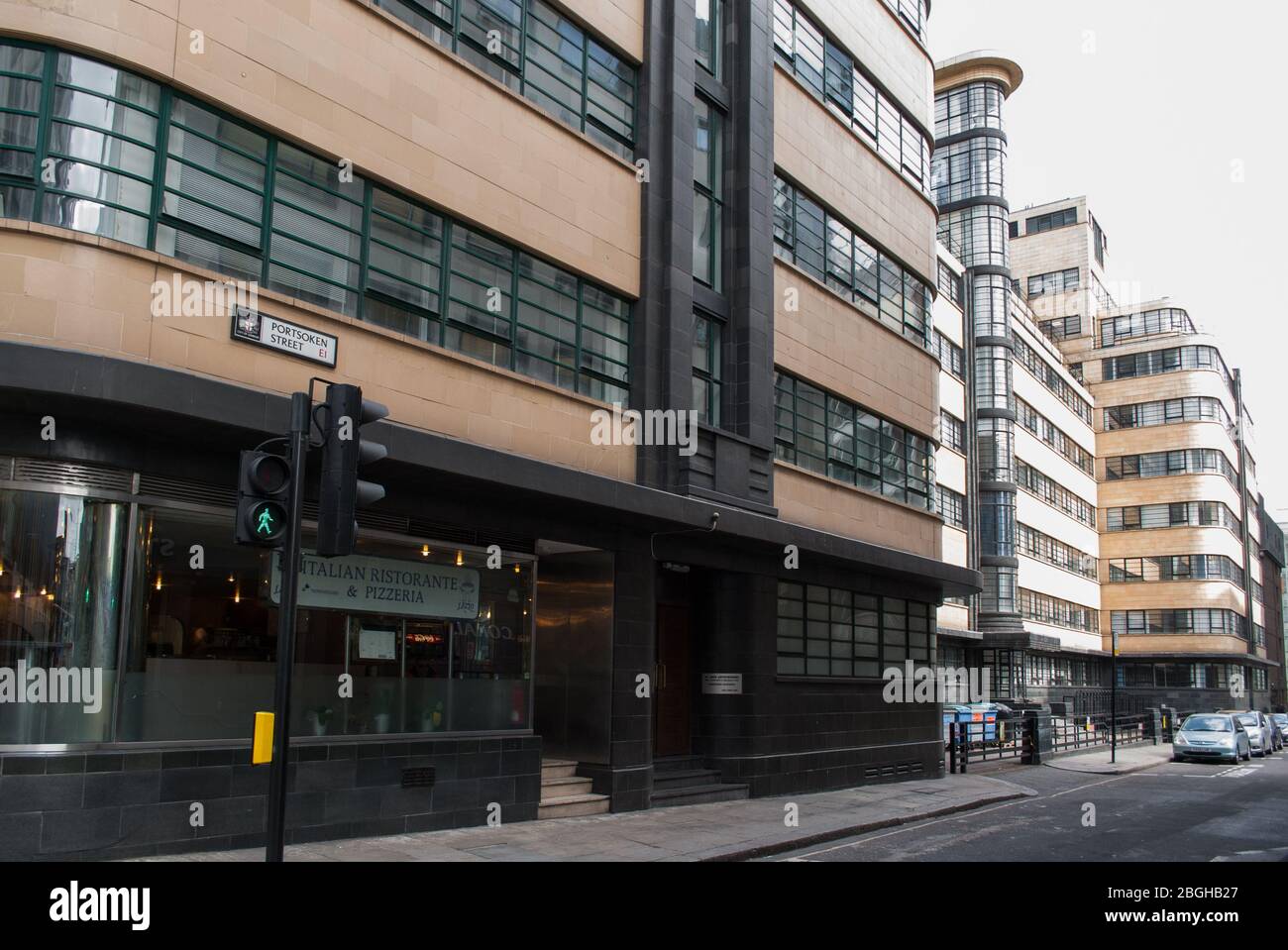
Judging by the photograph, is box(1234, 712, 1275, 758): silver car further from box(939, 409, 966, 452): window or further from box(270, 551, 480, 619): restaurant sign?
box(270, 551, 480, 619): restaurant sign

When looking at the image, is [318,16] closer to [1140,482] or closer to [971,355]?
[971,355]

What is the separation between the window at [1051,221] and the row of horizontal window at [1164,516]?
2025 cm

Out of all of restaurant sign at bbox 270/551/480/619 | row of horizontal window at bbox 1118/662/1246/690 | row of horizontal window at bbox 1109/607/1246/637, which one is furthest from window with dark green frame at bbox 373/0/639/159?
row of horizontal window at bbox 1118/662/1246/690

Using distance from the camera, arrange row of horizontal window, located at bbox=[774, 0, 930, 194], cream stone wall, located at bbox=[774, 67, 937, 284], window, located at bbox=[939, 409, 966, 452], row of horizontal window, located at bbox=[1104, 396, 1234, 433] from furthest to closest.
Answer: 1. row of horizontal window, located at bbox=[1104, 396, 1234, 433]
2. window, located at bbox=[939, 409, 966, 452]
3. row of horizontal window, located at bbox=[774, 0, 930, 194]
4. cream stone wall, located at bbox=[774, 67, 937, 284]

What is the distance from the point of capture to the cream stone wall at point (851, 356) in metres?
20.2

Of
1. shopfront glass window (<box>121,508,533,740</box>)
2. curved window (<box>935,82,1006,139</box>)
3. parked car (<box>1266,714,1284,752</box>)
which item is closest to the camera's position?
shopfront glass window (<box>121,508,533,740</box>)

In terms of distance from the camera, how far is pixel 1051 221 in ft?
255

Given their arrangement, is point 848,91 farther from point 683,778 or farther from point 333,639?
point 333,639

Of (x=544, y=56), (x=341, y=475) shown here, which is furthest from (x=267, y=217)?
(x=544, y=56)

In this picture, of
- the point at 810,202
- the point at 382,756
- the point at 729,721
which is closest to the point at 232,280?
the point at 382,756

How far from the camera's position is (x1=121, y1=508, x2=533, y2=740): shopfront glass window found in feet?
35.1

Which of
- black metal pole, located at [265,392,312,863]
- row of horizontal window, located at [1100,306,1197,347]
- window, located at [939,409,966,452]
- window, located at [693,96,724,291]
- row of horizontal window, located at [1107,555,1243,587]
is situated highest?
row of horizontal window, located at [1100,306,1197,347]

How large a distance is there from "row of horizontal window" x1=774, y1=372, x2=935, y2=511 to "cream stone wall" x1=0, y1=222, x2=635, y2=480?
5643 mm

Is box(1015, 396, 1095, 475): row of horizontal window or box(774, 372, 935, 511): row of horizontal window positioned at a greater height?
box(1015, 396, 1095, 475): row of horizontal window
